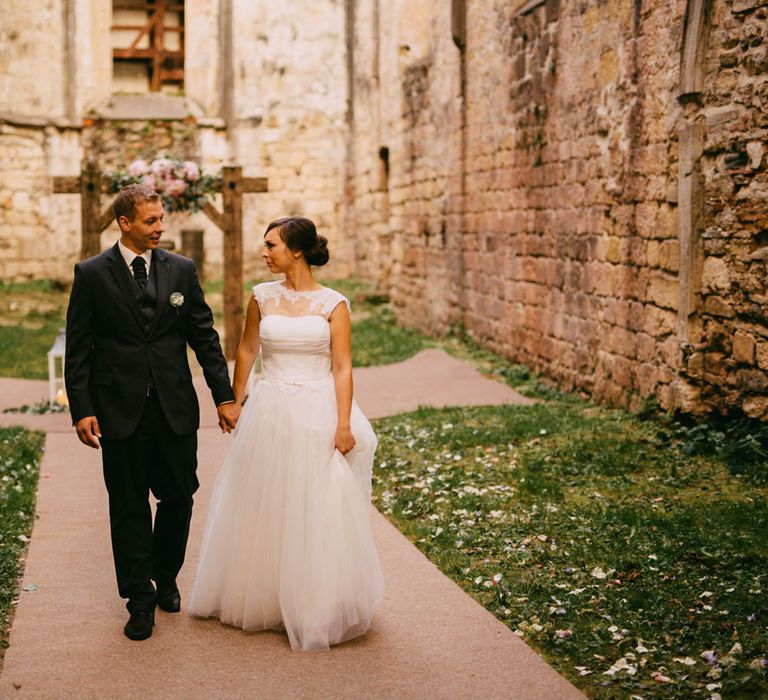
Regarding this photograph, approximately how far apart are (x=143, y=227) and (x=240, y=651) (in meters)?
1.67

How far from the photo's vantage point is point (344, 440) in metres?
4.52

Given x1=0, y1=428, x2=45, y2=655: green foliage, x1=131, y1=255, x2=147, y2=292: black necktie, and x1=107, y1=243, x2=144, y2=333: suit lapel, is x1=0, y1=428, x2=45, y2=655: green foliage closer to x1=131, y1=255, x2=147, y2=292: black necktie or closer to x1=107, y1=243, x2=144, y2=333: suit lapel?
x1=107, y1=243, x2=144, y2=333: suit lapel

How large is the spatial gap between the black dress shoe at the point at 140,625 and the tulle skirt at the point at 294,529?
22 cm

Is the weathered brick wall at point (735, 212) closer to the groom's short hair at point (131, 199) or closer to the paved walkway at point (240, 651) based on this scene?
the paved walkway at point (240, 651)

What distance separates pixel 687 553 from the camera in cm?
554

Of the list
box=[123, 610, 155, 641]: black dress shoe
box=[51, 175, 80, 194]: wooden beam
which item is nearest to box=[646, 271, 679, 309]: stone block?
box=[123, 610, 155, 641]: black dress shoe

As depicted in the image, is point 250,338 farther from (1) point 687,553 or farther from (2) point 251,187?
(2) point 251,187

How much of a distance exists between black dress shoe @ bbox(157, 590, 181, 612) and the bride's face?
1.41 metres

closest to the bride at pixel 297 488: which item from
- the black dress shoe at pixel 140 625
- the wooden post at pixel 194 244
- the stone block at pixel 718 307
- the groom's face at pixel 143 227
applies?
the black dress shoe at pixel 140 625

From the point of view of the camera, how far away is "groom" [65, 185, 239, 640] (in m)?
4.53

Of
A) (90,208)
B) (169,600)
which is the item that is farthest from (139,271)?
(90,208)

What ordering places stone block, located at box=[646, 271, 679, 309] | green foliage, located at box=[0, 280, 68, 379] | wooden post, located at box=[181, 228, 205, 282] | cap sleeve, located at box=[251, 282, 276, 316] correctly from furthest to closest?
wooden post, located at box=[181, 228, 205, 282] < green foliage, located at box=[0, 280, 68, 379] < stone block, located at box=[646, 271, 679, 309] < cap sleeve, located at box=[251, 282, 276, 316]

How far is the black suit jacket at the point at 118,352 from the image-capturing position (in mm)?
4523

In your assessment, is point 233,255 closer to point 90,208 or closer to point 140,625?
point 90,208
